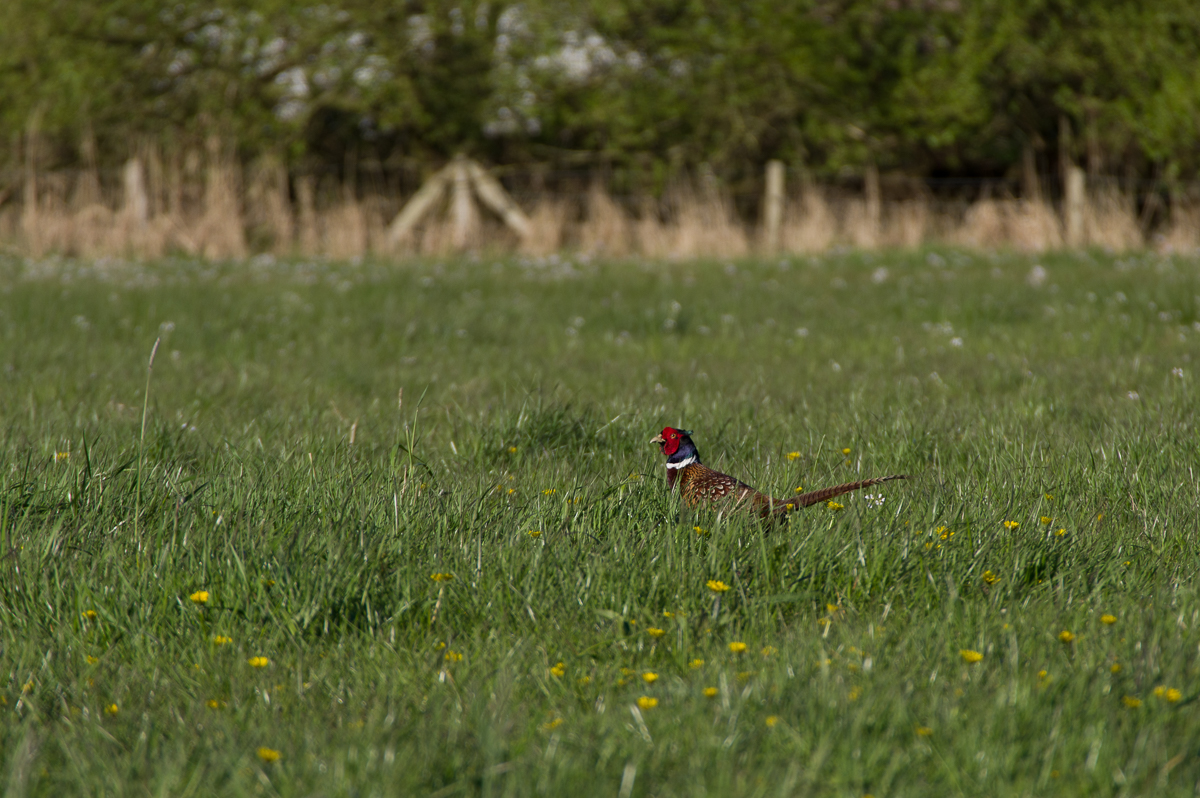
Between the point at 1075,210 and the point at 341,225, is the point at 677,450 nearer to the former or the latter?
the point at 341,225

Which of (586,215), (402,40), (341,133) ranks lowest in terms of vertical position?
(586,215)

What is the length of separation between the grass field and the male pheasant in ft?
0.30

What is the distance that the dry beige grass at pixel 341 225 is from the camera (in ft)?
51.9

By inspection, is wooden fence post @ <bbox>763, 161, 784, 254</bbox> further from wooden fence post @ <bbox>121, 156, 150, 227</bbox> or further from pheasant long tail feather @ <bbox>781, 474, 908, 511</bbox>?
pheasant long tail feather @ <bbox>781, 474, 908, 511</bbox>

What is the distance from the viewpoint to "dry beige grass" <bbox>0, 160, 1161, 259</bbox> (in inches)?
623

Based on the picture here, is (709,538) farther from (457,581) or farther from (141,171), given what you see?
(141,171)

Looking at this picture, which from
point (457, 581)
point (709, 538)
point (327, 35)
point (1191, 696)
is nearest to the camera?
point (1191, 696)

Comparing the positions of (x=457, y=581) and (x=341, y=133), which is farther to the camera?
(x=341, y=133)

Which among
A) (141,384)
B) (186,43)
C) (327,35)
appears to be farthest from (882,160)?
(141,384)

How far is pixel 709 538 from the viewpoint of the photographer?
2.92m

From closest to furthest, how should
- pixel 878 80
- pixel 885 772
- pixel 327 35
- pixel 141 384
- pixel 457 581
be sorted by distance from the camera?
pixel 885 772
pixel 457 581
pixel 141 384
pixel 327 35
pixel 878 80

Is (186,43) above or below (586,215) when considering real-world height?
above

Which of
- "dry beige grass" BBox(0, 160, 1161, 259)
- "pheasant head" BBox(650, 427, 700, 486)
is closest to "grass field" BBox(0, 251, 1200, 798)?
"pheasant head" BBox(650, 427, 700, 486)

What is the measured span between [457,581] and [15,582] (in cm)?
113
